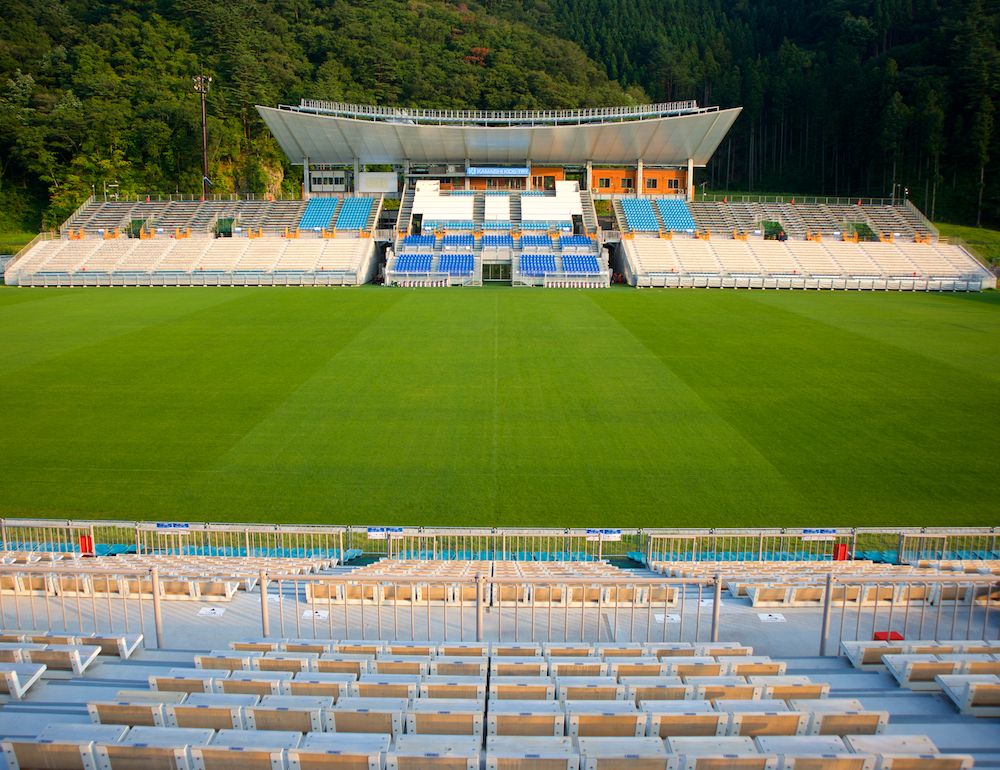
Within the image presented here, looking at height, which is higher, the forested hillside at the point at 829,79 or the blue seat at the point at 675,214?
the forested hillside at the point at 829,79

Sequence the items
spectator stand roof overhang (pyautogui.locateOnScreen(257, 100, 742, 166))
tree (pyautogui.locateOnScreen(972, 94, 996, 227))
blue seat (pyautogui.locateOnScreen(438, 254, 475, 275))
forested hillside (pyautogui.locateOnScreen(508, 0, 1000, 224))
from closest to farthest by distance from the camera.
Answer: blue seat (pyautogui.locateOnScreen(438, 254, 475, 275)), spectator stand roof overhang (pyautogui.locateOnScreen(257, 100, 742, 166)), tree (pyautogui.locateOnScreen(972, 94, 996, 227)), forested hillside (pyautogui.locateOnScreen(508, 0, 1000, 224))

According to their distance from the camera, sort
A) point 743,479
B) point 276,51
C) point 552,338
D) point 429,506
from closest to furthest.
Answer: point 429,506
point 743,479
point 552,338
point 276,51

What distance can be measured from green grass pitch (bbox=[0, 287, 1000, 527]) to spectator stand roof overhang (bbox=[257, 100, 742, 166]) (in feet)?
85.7

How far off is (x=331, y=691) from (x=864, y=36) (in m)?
107

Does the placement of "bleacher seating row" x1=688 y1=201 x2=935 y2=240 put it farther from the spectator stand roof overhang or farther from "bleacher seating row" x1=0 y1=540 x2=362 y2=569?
"bleacher seating row" x1=0 y1=540 x2=362 y2=569

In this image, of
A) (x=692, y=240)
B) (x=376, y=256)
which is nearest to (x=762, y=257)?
(x=692, y=240)

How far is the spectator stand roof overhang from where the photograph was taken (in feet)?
172

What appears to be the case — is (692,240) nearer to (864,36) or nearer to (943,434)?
(943,434)

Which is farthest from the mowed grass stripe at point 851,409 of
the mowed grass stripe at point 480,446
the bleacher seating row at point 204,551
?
the bleacher seating row at point 204,551

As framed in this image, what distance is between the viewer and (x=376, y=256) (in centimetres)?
5009

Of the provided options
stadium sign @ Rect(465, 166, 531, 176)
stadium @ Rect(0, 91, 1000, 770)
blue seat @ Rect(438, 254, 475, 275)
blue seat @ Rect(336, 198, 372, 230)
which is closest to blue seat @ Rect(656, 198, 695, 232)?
stadium sign @ Rect(465, 166, 531, 176)

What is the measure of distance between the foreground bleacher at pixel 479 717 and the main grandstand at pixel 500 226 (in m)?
40.5

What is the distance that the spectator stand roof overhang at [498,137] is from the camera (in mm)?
52312

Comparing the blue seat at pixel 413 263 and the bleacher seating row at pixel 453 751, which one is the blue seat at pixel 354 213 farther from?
the bleacher seating row at pixel 453 751
